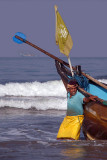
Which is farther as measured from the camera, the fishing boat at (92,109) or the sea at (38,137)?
the fishing boat at (92,109)

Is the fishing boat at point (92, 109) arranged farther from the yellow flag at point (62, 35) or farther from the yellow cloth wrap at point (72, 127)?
the yellow flag at point (62, 35)

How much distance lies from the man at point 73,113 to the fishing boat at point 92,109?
14cm

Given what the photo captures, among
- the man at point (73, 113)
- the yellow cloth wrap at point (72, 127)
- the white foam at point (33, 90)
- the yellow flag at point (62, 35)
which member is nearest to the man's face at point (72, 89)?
the man at point (73, 113)

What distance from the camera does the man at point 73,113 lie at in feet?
26.2

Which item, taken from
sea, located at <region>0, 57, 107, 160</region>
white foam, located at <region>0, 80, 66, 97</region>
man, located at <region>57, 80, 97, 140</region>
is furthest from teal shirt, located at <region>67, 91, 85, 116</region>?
white foam, located at <region>0, 80, 66, 97</region>

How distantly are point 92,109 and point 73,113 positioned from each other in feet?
1.31

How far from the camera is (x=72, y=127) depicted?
7.99 metres

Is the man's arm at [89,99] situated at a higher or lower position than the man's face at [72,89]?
lower

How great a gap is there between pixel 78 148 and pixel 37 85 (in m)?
15.9

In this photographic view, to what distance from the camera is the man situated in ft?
26.2

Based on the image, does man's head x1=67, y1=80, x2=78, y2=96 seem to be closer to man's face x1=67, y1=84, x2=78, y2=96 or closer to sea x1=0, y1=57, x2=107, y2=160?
man's face x1=67, y1=84, x2=78, y2=96

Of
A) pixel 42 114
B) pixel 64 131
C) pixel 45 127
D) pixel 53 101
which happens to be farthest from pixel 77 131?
pixel 53 101

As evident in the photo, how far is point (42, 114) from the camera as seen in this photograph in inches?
552

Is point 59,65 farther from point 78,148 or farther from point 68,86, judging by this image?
point 78,148
